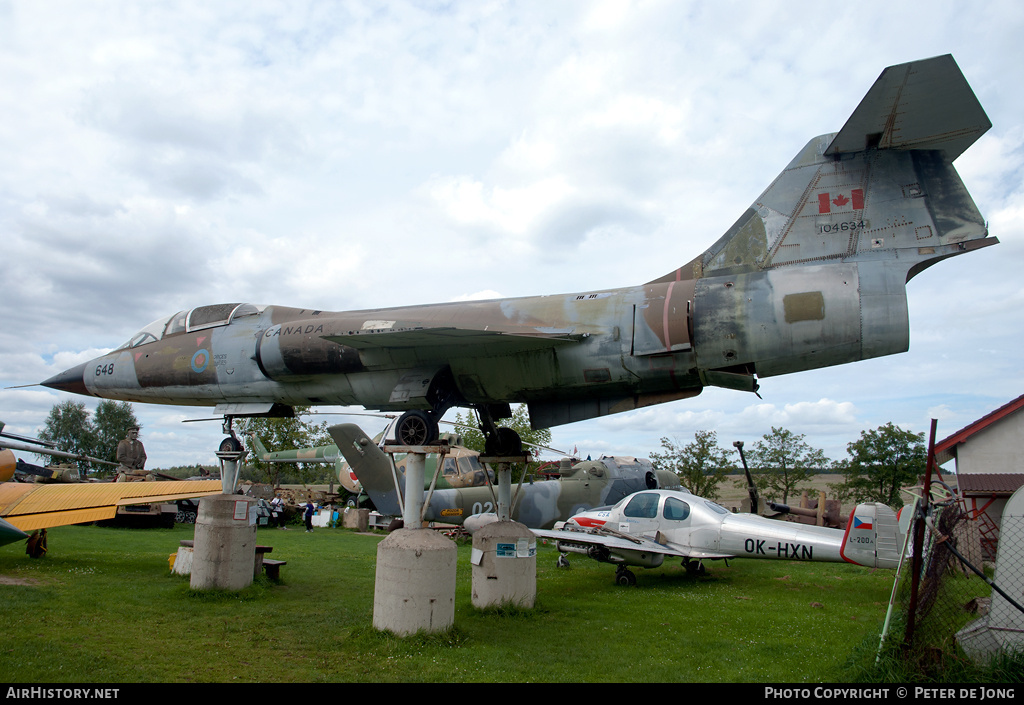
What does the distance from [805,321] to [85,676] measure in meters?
7.74

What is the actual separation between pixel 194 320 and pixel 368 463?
637 cm

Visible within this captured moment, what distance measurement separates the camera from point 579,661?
6.13m

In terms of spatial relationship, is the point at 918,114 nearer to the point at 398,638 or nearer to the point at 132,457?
the point at 398,638

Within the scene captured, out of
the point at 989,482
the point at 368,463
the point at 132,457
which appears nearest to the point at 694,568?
the point at 368,463

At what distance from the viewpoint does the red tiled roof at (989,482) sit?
47.0 ft

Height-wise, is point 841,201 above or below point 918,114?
A: below

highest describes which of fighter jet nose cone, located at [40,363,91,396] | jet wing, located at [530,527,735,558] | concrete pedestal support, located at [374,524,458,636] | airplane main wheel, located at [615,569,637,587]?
fighter jet nose cone, located at [40,363,91,396]

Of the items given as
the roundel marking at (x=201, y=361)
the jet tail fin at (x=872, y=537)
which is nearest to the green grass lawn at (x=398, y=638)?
the jet tail fin at (x=872, y=537)

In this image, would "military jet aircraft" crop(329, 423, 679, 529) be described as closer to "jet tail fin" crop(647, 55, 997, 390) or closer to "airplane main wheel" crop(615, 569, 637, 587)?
"airplane main wheel" crop(615, 569, 637, 587)

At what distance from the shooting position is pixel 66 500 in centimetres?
1120

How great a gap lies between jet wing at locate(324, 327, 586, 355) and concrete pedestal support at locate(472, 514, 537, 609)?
2.59 metres

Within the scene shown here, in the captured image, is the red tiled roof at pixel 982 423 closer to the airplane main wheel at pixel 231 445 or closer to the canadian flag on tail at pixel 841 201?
the canadian flag on tail at pixel 841 201

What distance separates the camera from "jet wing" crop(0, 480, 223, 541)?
10.4 meters

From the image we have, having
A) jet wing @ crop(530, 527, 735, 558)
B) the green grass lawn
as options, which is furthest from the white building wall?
jet wing @ crop(530, 527, 735, 558)
